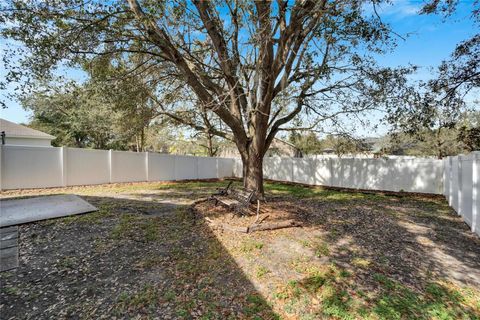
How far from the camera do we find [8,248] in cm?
378

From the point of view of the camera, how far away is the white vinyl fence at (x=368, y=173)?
950 cm

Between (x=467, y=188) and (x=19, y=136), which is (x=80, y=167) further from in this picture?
(x=467, y=188)

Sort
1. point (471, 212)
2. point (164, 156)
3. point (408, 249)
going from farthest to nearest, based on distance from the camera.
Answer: point (164, 156) < point (471, 212) < point (408, 249)

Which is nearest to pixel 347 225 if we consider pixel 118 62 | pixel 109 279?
pixel 109 279

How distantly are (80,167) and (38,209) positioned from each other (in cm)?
450

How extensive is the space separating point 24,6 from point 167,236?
16.6 feet

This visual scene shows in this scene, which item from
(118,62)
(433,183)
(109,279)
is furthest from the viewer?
(433,183)

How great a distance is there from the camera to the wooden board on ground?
10.7 feet

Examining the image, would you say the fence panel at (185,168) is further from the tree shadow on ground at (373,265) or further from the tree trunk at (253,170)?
the tree shadow on ground at (373,265)

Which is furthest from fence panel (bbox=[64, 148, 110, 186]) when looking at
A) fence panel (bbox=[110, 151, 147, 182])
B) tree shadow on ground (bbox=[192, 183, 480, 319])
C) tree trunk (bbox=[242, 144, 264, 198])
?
tree trunk (bbox=[242, 144, 264, 198])

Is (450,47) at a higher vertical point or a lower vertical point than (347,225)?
higher

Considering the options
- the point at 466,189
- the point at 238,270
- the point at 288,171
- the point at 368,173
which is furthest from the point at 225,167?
the point at 238,270

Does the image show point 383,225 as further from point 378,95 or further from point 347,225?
point 378,95

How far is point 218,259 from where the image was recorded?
11.8ft
